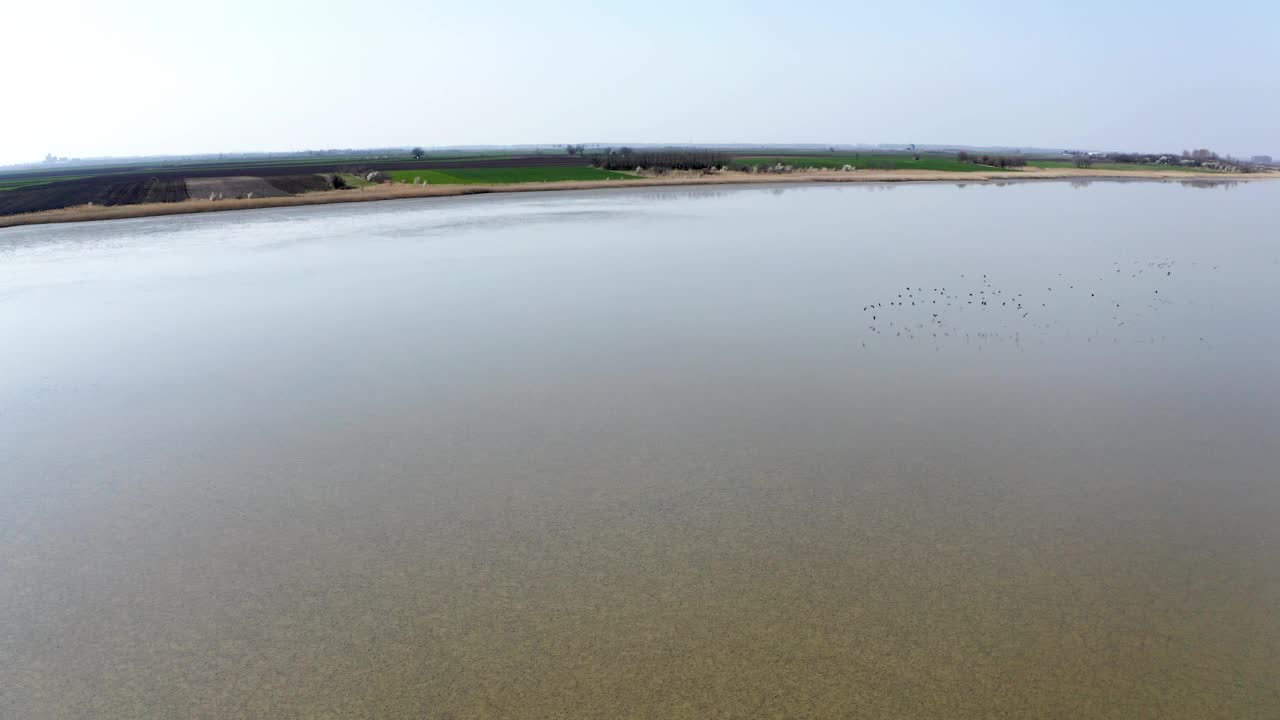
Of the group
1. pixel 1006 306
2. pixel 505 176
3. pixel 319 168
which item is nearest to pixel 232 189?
pixel 505 176

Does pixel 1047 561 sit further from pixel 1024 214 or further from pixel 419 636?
pixel 1024 214

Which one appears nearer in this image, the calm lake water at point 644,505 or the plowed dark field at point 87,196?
the calm lake water at point 644,505

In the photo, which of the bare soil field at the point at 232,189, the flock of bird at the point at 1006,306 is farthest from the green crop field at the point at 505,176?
the flock of bird at the point at 1006,306

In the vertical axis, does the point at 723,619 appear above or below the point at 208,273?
below

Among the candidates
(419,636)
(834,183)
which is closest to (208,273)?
(419,636)

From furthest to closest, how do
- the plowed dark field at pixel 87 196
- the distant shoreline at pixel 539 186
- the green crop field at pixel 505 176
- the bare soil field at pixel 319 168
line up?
the bare soil field at pixel 319 168 → the green crop field at pixel 505 176 → the plowed dark field at pixel 87 196 → the distant shoreline at pixel 539 186

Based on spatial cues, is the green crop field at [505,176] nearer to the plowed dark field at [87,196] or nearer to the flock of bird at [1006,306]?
the plowed dark field at [87,196]

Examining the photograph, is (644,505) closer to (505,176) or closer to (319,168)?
(505,176)
